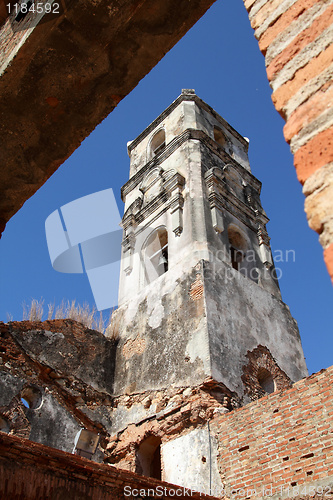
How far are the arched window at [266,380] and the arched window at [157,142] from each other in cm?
880

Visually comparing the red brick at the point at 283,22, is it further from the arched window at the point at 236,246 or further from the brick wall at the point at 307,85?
the arched window at the point at 236,246

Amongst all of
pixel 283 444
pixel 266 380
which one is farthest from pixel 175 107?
pixel 283 444

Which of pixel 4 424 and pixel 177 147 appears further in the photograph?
pixel 177 147

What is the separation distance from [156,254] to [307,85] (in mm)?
10057

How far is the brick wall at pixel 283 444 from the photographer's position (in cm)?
543

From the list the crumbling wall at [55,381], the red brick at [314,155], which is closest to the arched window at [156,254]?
the crumbling wall at [55,381]

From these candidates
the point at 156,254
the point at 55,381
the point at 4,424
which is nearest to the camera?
the point at 4,424

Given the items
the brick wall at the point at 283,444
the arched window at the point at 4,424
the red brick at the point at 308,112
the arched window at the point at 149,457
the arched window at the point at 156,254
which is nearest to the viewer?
the red brick at the point at 308,112

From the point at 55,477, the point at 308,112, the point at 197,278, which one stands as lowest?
the point at 55,477

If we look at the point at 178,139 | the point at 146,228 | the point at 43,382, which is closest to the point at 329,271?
the point at 43,382

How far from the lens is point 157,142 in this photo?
15.5 m

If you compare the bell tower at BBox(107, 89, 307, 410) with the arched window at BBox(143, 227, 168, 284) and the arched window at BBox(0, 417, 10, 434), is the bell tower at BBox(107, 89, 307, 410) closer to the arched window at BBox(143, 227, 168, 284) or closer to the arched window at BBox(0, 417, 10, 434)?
the arched window at BBox(143, 227, 168, 284)

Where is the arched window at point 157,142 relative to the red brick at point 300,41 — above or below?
above

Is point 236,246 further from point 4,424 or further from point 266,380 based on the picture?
point 4,424
